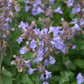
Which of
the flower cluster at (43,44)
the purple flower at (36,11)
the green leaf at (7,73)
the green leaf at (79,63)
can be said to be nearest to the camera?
the flower cluster at (43,44)

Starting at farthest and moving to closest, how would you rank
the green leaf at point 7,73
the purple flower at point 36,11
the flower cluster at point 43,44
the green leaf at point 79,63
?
the purple flower at point 36,11
the green leaf at point 79,63
the green leaf at point 7,73
the flower cluster at point 43,44

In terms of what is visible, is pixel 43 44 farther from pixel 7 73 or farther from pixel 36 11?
pixel 36 11

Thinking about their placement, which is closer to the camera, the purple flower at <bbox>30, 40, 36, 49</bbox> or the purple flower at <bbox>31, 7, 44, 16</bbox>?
the purple flower at <bbox>30, 40, 36, 49</bbox>

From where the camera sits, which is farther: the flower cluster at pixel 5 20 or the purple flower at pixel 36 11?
the purple flower at pixel 36 11

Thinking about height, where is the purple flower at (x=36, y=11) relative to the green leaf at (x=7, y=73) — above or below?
above

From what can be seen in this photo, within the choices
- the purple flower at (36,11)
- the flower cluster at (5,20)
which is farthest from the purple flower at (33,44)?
the purple flower at (36,11)

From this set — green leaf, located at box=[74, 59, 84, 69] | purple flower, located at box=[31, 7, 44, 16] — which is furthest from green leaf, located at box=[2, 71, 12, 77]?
purple flower, located at box=[31, 7, 44, 16]

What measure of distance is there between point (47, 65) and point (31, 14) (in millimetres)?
1040

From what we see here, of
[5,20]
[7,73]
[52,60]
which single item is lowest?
[7,73]

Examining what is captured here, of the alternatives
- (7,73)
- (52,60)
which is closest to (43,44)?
(52,60)

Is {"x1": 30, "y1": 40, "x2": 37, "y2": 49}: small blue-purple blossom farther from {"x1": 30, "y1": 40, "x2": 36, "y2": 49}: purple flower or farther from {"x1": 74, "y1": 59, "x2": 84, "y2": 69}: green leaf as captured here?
{"x1": 74, "y1": 59, "x2": 84, "y2": 69}: green leaf

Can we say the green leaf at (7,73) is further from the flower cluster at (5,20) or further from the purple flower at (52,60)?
the purple flower at (52,60)

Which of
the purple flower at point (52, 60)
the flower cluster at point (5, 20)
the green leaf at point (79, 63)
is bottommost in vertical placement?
the green leaf at point (79, 63)

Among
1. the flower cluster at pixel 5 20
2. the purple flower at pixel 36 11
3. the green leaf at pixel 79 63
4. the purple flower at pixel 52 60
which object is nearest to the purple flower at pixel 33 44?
the purple flower at pixel 52 60
